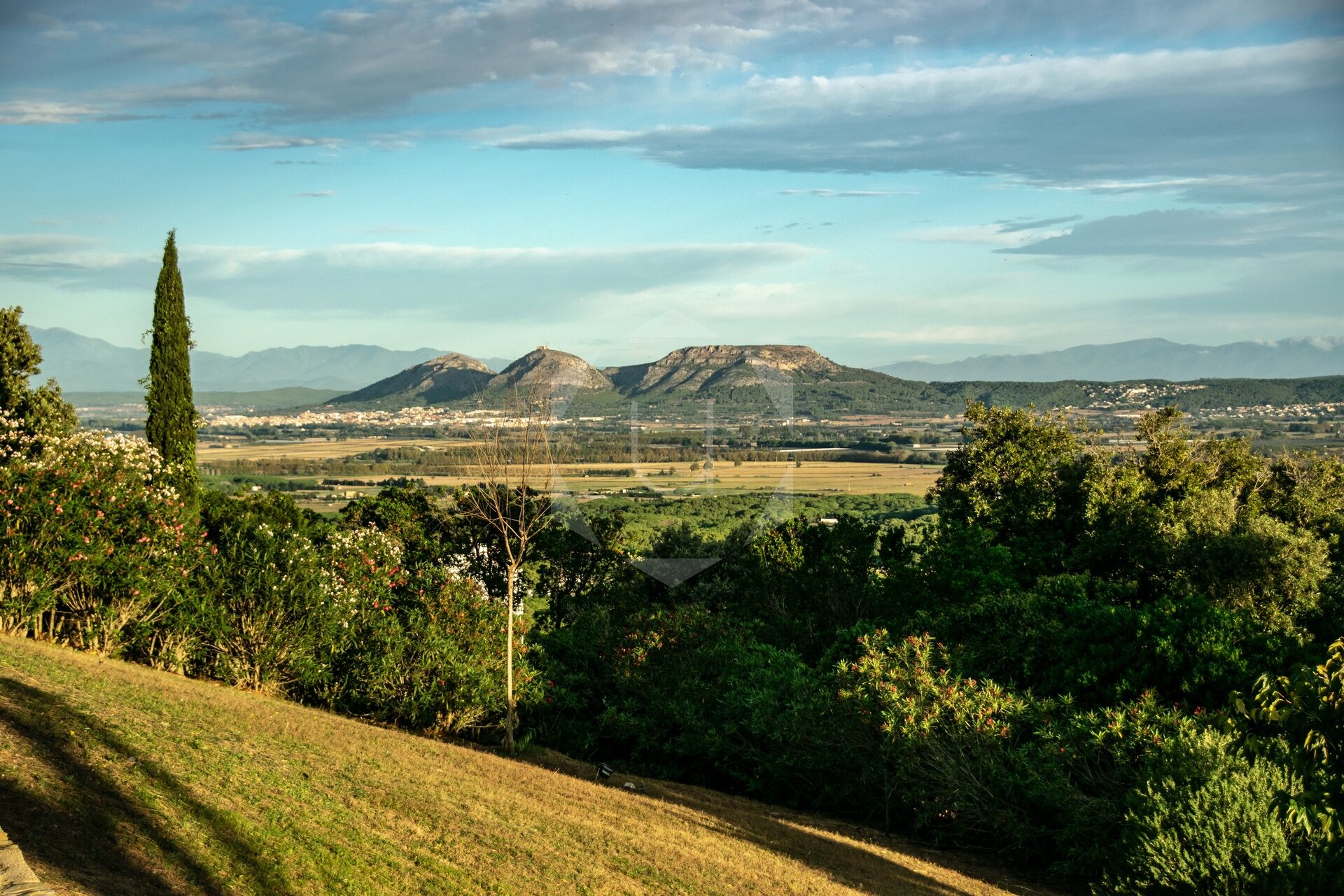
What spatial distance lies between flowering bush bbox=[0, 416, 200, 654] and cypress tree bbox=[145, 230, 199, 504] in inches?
279

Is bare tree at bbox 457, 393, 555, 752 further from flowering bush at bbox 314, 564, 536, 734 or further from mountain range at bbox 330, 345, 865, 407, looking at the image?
flowering bush at bbox 314, 564, 536, 734

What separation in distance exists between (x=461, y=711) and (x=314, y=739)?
21.3ft

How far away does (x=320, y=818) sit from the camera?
1032 cm

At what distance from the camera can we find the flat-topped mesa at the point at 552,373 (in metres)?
19.4

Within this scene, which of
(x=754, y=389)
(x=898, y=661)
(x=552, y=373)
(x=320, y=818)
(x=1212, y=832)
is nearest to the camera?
(x=320, y=818)

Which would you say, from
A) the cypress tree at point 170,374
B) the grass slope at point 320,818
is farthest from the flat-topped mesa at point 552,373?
the cypress tree at point 170,374

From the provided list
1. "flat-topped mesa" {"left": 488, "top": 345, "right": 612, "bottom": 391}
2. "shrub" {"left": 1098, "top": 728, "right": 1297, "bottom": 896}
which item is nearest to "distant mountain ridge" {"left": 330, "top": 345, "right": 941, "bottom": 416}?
"flat-topped mesa" {"left": 488, "top": 345, "right": 612, "bottom": 391}

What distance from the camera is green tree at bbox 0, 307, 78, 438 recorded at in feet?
96.9

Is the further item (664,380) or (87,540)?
(664,380)

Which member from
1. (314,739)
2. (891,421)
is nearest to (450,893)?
(314,739)

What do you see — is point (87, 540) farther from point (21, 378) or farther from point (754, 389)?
point (754, 389)

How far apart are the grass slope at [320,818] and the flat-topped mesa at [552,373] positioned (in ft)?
22.3

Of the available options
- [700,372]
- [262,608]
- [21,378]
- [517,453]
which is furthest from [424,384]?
[517,453]

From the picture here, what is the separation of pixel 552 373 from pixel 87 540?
8937 millimetres
